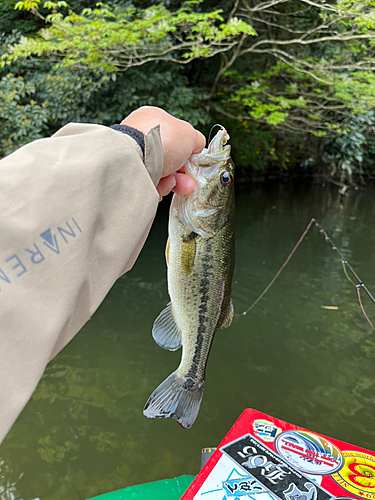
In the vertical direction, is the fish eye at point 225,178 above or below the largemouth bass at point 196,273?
above

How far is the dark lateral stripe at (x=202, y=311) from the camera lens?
1515 mm

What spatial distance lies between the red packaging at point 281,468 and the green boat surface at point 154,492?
0.53m

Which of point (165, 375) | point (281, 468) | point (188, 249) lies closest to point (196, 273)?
point (188, 249)

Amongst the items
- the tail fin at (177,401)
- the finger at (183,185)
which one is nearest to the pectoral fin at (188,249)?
the finger at (183,185)

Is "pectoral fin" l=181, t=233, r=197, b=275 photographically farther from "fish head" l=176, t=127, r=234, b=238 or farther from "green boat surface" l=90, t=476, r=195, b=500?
"green boat surface" l=90, t=476, r=195, b=500

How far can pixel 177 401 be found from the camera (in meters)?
1.55

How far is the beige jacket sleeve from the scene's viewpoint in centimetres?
69

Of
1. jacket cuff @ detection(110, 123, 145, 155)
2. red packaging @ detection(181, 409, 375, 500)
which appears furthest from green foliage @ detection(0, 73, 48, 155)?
jacket cuff @ detection(110, 123, 145, 155)

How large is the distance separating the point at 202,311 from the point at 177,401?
35 cm

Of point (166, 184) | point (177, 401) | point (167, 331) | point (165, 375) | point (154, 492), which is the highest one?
point (166, 184)

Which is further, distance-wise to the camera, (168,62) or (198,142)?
(168,62)

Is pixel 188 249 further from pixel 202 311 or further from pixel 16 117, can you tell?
Answer: pixel 16 117

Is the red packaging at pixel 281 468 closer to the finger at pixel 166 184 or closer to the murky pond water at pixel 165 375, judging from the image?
the murky pond water at pixel 165 375

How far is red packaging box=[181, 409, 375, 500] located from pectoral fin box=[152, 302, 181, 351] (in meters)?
0.80
